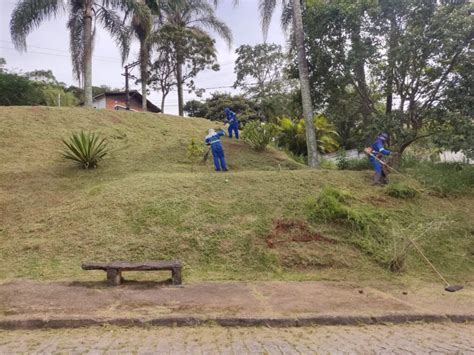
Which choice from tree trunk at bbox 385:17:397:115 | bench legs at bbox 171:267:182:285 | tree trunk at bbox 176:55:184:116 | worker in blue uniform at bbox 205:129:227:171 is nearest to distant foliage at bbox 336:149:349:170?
tree trunk at bbox 385:17:397:115

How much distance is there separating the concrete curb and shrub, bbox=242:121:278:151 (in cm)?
954

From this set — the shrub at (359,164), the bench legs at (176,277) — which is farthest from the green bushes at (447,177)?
the bench legs at (176,277)

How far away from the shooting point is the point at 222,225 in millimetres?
7609

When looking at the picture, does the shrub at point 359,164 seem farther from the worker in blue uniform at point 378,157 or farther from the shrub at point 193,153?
the shrub at point 193,153

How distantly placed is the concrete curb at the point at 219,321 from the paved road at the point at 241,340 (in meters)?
0.08

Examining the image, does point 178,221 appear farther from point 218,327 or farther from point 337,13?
point 337,13

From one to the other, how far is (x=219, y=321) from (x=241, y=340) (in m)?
0.47

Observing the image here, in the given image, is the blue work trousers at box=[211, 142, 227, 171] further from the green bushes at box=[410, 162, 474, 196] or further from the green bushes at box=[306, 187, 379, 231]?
the green bushes at box=[410, 162, 474, 196]

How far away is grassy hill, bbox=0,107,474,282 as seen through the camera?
6844 mm

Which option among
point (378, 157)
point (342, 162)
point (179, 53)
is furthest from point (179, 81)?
point (378, 157)

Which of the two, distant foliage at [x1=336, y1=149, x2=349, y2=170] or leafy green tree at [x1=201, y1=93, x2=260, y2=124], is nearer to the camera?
distant foliage at [x1=336, y1=149, x2=349, y2=170]

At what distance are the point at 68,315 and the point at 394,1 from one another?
9.83 meters

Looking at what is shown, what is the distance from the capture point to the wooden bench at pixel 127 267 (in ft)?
18.4

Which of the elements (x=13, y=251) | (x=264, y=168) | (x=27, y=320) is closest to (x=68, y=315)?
(x=27, y=320)
